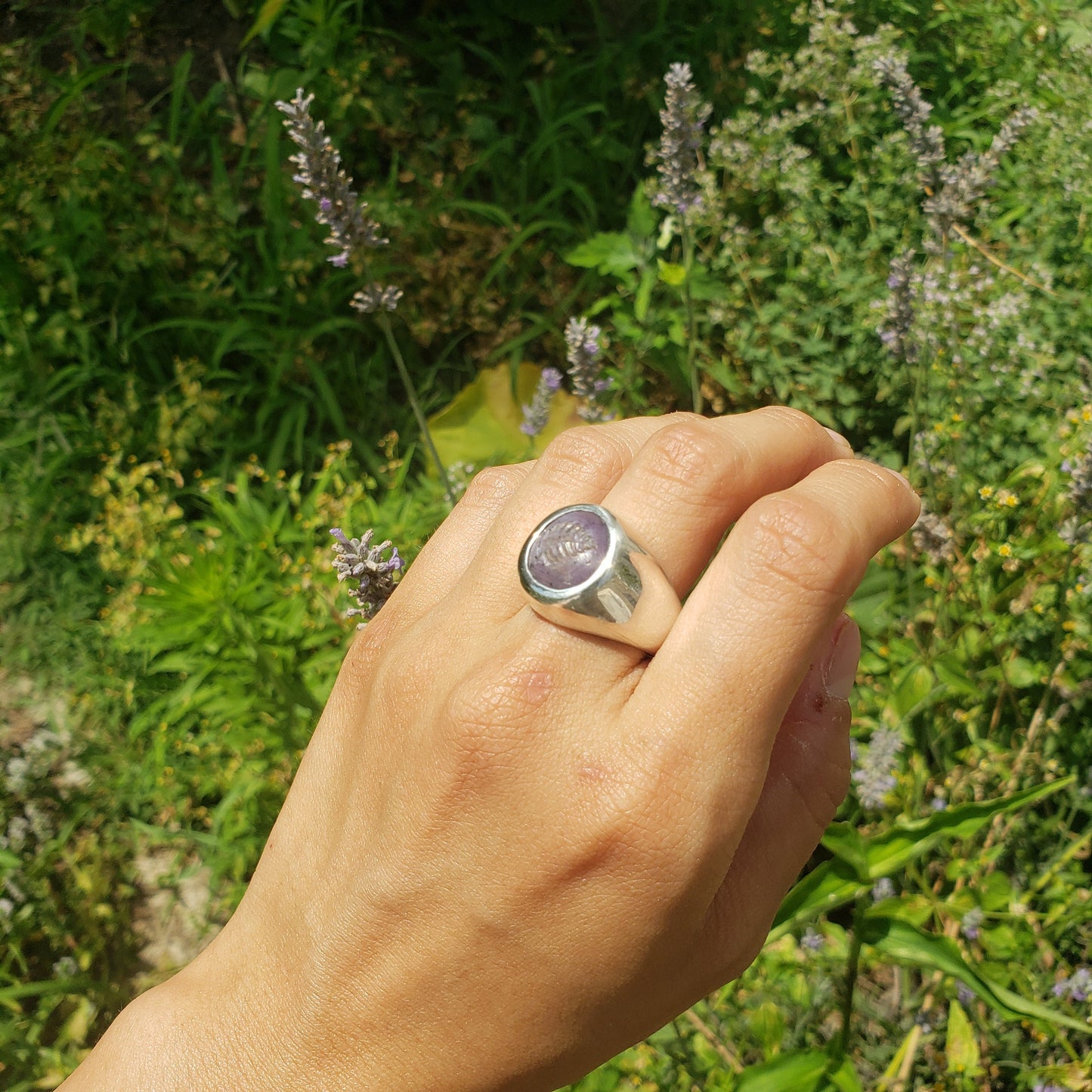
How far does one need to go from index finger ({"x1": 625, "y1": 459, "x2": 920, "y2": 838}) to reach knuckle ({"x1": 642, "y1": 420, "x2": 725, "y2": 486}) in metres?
0.10

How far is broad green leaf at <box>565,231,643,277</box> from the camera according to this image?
3564 mm

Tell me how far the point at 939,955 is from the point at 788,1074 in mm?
391

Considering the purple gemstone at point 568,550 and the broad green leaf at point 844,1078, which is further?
the broad green leaf at point 844,1078

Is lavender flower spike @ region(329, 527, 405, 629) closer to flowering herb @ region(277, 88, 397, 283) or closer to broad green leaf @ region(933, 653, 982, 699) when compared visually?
flowering herb @ region(277, 88, 397, 283)

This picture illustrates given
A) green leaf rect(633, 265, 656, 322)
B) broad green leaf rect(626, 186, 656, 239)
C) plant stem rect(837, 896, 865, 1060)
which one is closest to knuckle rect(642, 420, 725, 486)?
plant stem rect(837, 896, 865, 1060)

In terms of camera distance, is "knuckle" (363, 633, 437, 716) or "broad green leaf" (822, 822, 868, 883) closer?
"knuckle" (363, 633, 437, 716)

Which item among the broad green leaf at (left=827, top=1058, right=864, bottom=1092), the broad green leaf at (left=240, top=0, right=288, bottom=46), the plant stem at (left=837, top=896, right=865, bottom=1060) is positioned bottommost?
the broad green leaf at (left=827, top=1058, right=864, bottom=1092)

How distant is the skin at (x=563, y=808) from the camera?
114 cm

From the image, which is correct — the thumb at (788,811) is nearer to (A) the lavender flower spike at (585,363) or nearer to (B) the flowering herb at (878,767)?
(B) the flowering herb at (878,767)

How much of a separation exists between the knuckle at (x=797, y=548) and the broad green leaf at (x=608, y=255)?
254cm

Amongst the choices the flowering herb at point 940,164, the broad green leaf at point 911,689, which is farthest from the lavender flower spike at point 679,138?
the broad green leaf at point 911,689

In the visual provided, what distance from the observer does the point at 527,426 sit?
296 centimetres

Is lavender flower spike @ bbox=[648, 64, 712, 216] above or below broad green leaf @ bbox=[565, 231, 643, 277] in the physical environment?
above

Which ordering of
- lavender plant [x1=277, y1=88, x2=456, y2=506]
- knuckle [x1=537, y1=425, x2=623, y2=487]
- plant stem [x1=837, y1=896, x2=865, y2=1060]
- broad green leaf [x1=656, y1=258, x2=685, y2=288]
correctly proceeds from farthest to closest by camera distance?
broad green leaf [x1=656, y1=258, x2=685, y2=288] → lavender plant [x1=277, y1=88, x2=456, y2=506] → plant stem [x1=837, y1=896, x2=865, y2=1060] → knuckle [x1=537, y1=425, x2=623, y2=487]
